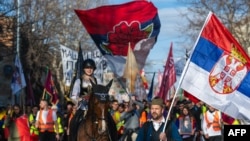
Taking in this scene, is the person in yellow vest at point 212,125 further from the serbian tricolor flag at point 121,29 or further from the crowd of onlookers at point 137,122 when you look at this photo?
the serbian tricolor flag at point 121,29

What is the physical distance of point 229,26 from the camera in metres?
41.0

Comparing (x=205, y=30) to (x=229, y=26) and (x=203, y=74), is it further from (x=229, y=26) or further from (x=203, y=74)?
(x=229, y=26)

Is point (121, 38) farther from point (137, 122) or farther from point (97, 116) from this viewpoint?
point (97, 116)

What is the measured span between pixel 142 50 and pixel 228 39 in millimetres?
9319

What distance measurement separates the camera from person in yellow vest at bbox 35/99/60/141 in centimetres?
2119

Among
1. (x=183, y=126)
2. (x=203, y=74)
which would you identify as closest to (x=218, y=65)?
(x=203, y=74)

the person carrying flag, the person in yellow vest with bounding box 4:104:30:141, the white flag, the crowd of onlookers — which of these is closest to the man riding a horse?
the person carrying flag

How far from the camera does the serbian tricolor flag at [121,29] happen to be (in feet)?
67.5

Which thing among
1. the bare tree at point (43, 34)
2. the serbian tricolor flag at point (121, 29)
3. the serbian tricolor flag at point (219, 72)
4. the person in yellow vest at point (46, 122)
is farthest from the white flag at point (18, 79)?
the serbian tricolor flag at point (219, 72)

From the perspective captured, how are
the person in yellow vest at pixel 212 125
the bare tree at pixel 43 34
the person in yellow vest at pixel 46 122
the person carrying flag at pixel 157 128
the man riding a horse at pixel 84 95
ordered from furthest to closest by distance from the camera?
the bare tree at pixel 43 34 < the person in yellow vest at pixel 46 122 < the person in yellow vest at pixel 212 125 < the man riding a horse at pixel 84 95 < the person carrying flag at pixel 157 128

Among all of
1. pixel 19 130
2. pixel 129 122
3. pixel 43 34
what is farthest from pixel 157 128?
pixel 43 34

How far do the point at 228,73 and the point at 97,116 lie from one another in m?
2.57

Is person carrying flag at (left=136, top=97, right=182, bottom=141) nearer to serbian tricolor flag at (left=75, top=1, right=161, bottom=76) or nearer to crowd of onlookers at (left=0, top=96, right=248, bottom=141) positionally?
crowd of onlookers at (left=0, top=96, right=248, bottom=141)

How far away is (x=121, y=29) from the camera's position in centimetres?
2064
